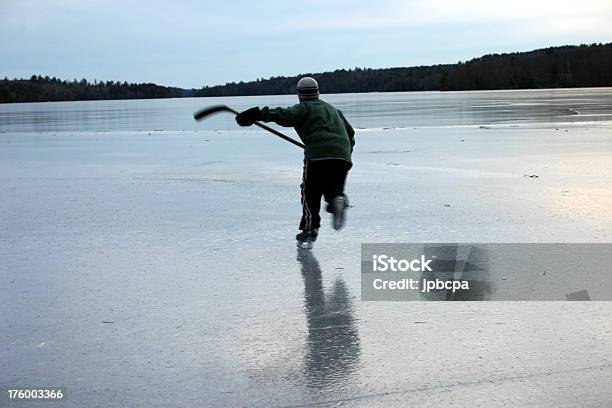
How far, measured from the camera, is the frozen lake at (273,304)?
390cm

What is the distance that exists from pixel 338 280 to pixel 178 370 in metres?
2.08

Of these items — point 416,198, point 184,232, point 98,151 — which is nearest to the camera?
point 184,232

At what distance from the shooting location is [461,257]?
6605 millimetres

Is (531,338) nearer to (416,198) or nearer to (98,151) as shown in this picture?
(416,198)

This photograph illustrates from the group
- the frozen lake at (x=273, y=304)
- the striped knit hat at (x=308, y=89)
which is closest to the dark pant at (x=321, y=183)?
the frozen lake at (x=273, y=304)

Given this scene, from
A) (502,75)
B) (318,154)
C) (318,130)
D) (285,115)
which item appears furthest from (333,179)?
(502,75)

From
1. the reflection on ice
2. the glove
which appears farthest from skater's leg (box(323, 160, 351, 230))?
the reflection on ice

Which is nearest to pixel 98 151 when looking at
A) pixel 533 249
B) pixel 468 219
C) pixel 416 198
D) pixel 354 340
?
pixel 416 198

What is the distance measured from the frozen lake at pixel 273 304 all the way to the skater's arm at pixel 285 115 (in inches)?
40.4

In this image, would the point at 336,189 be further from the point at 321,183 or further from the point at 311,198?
the point at 311,198

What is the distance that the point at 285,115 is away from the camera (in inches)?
296

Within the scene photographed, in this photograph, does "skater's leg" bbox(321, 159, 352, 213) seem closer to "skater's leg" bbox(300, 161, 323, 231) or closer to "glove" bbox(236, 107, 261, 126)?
"skater's leg" bbox(300, 161, 323, 231)

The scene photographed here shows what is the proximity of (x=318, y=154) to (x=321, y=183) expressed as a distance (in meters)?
0.26

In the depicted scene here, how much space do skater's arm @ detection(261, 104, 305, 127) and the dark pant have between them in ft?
1.29
